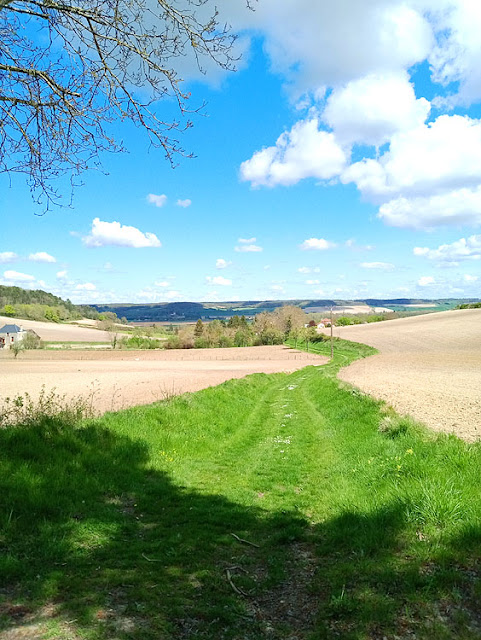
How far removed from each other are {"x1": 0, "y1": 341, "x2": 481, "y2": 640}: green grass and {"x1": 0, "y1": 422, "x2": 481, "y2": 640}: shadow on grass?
2cm

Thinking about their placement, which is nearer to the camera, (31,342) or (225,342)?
(31,342)

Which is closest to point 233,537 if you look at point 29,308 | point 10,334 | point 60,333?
point 10,334

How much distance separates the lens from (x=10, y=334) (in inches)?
4444

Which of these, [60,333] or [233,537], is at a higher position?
[233,537]

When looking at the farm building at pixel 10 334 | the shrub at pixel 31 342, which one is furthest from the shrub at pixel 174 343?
the farm building at pixel 10 334

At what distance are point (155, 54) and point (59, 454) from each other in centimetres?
726

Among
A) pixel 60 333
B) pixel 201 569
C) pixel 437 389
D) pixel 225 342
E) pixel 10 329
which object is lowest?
pixel 225 342

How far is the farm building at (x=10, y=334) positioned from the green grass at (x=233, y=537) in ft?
373

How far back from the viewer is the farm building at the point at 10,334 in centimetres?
10879

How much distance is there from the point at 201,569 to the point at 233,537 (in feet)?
3.64

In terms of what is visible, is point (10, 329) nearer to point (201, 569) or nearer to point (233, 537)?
point (233, 537)

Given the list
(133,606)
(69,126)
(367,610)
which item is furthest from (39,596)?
(69,126)

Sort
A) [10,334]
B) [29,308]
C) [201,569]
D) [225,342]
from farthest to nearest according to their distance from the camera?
[29,308]
[10,334]
[225,342]
[201,569]

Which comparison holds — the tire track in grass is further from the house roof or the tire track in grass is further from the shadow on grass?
the house roof
